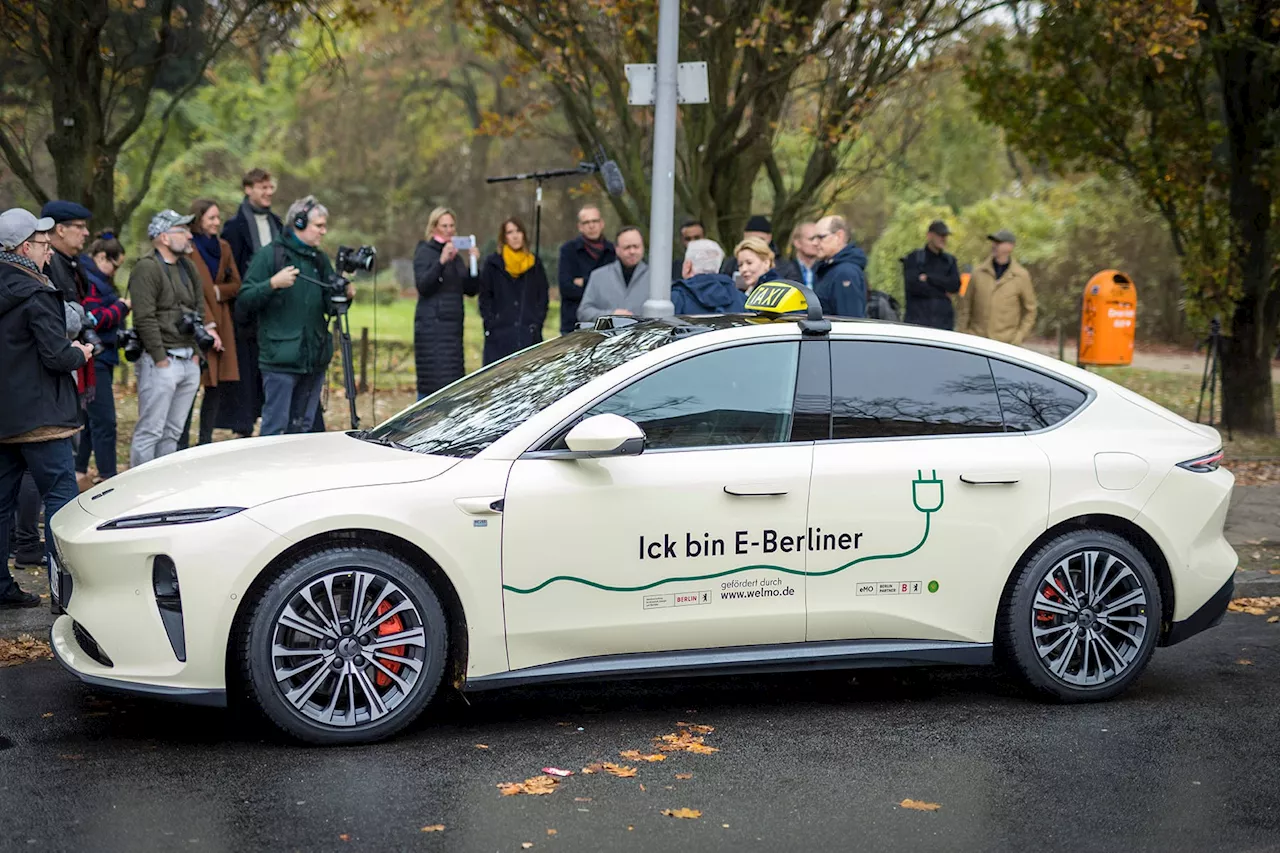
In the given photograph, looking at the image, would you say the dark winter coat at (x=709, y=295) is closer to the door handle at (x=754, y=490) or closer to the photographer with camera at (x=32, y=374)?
the photographer with camera at (x=32, y=374)

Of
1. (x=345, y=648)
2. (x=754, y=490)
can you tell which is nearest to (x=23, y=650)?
(x=345, y=648)

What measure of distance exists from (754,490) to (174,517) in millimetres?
2081

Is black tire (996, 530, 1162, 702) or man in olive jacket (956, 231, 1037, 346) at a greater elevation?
man in olive jacket (956, 231, 1037, 346)

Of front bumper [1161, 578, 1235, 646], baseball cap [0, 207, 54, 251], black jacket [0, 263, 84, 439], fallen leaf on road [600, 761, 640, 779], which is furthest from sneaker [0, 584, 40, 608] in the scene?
A: front bumper [1161, 578, 1235, 646]

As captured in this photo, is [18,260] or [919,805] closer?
[919,805]

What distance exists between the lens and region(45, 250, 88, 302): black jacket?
27.1 feet

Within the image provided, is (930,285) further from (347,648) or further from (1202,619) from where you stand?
(347,648)

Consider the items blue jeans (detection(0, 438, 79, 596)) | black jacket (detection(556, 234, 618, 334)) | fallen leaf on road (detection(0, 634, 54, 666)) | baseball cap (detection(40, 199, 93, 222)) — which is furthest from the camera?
black jacket (detection(556, 234, 618, 334))

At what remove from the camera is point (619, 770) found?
5238 millimetres

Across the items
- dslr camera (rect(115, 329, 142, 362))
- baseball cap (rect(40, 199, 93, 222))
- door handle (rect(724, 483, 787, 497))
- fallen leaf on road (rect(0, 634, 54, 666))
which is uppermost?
baseball cap (rect(40, 199, 93, 222))

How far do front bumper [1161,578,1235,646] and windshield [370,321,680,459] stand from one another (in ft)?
7.95

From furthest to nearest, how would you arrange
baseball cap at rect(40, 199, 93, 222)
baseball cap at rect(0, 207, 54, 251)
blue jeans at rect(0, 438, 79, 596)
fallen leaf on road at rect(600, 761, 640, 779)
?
baseball cap at rect(40, 199, 93, 222), blue jeans at rect(0, 438, 79, 596), baseball cap at rect(0, 207, 54, 251), fallen leaf on road at rect(600, 761, 640, 779)

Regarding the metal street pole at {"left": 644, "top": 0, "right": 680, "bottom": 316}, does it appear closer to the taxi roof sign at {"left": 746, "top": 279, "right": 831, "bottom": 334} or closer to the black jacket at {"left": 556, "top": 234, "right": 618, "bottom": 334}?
the black jacket at {"left": 556, "top": 234, "right": 618, "bottom": 334}

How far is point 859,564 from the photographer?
588 centimetres
